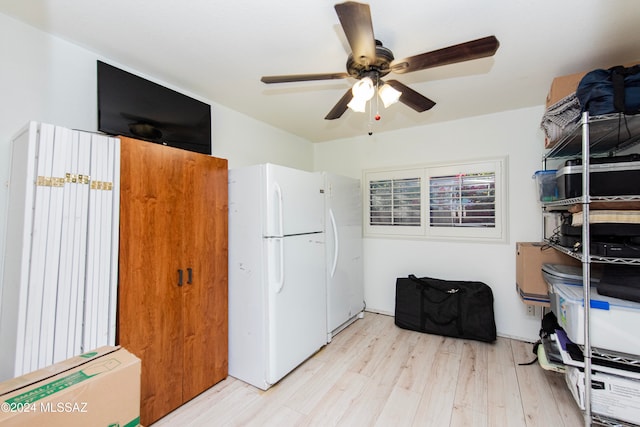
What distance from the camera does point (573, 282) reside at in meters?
1.87

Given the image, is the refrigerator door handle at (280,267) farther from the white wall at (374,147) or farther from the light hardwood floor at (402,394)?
the white wall at (374,147)

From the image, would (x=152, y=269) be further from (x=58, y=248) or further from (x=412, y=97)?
(x=412, y=97)

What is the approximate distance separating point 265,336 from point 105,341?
0.99 metres

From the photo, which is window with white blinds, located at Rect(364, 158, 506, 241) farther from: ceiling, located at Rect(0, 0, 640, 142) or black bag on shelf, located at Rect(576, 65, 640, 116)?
black bag on shelf, located at Rect(576, 65, 640, 116)

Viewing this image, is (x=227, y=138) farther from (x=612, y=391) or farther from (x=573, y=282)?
(x=612, y=391)

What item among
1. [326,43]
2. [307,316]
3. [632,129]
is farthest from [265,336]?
[632,129]

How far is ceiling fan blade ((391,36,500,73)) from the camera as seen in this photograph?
1189 mm

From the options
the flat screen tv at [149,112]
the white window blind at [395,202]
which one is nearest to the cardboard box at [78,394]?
the flat screen tv at [149,112]

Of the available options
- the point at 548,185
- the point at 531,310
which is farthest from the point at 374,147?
the point at 531,310

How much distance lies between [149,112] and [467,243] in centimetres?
330

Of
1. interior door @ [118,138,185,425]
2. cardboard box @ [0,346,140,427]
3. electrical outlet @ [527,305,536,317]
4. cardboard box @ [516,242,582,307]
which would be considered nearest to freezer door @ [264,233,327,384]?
interior door @ [118,138,185,425]

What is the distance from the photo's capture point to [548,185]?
2.16 m

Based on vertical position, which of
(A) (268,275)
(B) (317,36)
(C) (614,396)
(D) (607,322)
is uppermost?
(B) (317,36)

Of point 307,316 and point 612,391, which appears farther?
point 307,316
